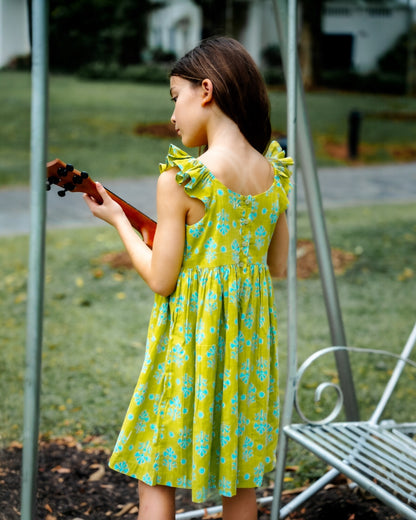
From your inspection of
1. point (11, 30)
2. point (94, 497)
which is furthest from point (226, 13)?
point (94, 497)

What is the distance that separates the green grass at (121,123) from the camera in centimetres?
1345

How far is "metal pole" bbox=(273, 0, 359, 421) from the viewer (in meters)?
2.57

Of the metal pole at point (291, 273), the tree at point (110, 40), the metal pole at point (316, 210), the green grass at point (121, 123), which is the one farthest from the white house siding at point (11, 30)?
the metal pole at point (291, 273)

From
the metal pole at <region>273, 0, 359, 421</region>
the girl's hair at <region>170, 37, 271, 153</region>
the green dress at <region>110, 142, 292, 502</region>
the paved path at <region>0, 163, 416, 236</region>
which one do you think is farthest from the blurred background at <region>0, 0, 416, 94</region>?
the green dress at <region>110, 142, 292, 502</region>

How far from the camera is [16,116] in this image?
52.7 ft

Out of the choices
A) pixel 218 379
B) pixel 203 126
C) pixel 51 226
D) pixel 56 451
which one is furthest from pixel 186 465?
pixel 51 226

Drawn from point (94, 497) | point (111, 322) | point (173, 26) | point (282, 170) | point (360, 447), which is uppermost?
point (173, 26)

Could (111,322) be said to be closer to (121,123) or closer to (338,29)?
(121,123)

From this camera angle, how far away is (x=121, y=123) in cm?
1634

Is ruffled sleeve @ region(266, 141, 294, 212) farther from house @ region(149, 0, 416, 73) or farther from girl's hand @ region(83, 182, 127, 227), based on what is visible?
house @ region(149, 0, 416, 73)

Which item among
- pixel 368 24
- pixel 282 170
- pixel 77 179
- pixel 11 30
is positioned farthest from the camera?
pixel 368 24

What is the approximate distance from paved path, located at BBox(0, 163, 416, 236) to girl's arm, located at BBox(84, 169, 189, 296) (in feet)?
19.6

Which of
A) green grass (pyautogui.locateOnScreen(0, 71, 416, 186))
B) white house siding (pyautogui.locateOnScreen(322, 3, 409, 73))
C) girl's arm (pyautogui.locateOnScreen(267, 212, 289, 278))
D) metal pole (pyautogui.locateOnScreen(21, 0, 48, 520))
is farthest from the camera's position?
white house siding (pyautogui.locateOnScreen(322, 3, 409, 73))

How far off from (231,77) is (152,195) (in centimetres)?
806
